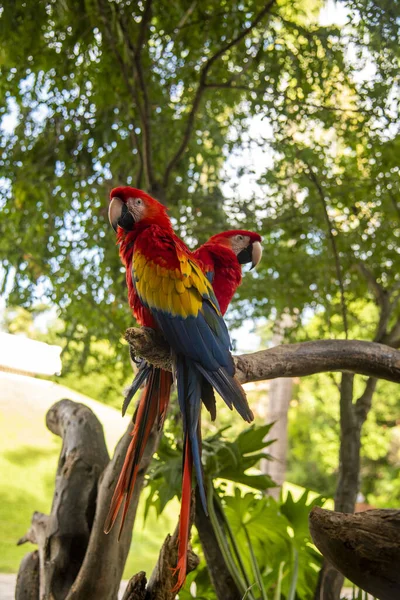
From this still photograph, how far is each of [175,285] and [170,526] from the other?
2247mm

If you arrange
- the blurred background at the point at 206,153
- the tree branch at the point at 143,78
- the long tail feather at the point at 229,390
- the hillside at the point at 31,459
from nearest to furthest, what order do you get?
the long tail feather at the point at 229,390 → the tree branch at the point at 143,78 → the blurred background at the point at 206,153 → the hillside at the point at 31,459

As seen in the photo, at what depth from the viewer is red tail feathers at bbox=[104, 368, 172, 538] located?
96 centimetres

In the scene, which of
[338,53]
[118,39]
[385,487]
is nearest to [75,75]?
[118,39]

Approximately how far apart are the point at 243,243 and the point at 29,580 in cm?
96

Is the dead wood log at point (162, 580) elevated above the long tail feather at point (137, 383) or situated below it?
below

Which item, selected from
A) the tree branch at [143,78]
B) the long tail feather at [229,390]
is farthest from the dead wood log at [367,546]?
the tree branch at [143,78]

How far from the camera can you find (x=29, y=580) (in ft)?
4.88

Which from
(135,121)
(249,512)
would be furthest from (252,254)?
(135,121)

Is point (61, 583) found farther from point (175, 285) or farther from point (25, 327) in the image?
point (25, 327)

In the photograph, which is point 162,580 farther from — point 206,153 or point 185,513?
point 206,153

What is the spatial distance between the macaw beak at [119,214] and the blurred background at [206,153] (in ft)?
1.82

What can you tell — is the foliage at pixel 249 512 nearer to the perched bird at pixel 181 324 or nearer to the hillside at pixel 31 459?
the perched bird at pixel 181 324

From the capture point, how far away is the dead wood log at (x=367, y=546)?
2.51 ft

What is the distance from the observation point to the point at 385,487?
443 centimetres
